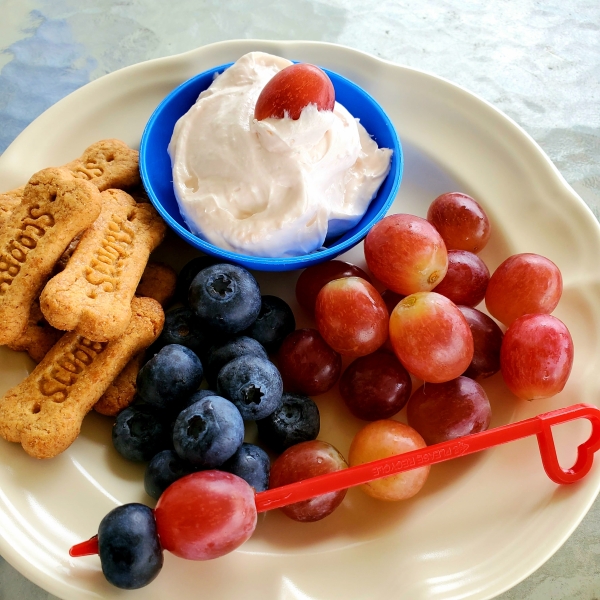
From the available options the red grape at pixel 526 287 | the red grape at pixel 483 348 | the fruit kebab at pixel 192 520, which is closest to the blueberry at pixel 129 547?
the fruit kebab at pixel 192 520

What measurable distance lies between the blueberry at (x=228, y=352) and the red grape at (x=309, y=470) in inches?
7.9

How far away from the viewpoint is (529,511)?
1.01m

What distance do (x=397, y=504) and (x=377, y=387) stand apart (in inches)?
8.7

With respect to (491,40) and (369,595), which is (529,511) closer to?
(369,595)

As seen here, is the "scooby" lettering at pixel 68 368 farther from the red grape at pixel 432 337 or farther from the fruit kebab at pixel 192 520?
the red grape at pixel 432 337

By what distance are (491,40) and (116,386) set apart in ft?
5.17

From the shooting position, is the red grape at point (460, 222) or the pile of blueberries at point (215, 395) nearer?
the pile of blueberries at point (215, 395)

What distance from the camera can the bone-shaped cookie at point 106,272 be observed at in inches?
40.3

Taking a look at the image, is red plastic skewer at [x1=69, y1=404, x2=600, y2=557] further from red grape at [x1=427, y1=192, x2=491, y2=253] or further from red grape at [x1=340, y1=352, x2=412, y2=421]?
red grape at [x1=427, y1=192, x2=491, y2=253]

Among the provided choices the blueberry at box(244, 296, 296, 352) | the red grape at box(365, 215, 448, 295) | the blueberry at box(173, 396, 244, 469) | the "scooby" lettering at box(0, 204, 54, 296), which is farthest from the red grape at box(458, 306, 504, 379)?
the "scooby" lettering at box(0, 204, 54, 296)

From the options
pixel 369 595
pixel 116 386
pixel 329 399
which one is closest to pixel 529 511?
pixel 369 595

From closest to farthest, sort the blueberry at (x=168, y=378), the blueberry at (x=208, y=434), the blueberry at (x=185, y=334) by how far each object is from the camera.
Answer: the blueberry at (x=208, y=434) < the blueberry at (x=168, y=378) < the blueberry at (x=185, y=334)

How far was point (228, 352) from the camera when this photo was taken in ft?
3.61

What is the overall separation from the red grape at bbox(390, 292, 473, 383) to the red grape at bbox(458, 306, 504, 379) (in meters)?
0.09
